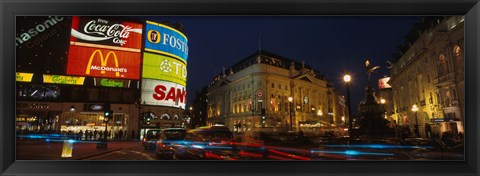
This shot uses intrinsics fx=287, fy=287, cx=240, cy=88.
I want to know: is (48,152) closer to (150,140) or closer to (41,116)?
(150,140)

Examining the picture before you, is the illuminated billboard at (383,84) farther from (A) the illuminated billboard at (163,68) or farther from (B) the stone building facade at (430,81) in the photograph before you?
(A) the illuminated billboard at (163,68)

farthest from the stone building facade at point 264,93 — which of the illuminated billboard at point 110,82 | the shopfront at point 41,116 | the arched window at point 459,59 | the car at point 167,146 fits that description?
the car at point 167,146

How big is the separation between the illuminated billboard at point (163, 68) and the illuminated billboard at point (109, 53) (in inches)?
68.9

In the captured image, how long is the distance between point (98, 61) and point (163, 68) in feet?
31.9

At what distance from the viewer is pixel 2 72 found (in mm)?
5711

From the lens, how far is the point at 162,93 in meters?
40.3

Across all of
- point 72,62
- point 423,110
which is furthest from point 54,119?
point 423,110

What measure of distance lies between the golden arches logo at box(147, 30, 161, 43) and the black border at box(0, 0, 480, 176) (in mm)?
33817

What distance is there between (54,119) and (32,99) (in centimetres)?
326

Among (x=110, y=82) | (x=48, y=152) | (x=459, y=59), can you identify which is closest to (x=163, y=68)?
(x=110, y=82)

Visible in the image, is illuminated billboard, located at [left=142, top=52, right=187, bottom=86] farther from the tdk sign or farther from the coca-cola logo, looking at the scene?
the coca-cola logo
